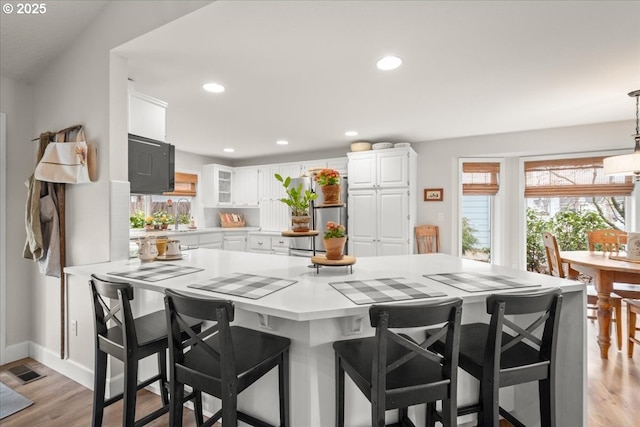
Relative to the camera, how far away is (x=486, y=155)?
4434 millimetres

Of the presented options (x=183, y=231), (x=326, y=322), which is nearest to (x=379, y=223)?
(x=183, y=231)

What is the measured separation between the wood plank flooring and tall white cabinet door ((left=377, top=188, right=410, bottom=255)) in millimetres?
2252

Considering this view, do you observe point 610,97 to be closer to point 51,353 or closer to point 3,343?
point 51,353

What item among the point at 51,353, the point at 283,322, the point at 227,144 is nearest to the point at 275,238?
the point at 227,144

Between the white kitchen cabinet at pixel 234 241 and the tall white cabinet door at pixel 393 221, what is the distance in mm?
2596

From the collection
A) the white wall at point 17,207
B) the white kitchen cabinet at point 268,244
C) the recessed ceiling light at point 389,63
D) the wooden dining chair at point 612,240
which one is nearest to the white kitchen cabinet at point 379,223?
the white kitchen cabinet at point 268,244

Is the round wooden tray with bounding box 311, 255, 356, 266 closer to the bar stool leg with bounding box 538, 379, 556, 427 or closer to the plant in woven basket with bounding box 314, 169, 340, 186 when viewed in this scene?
the plant in woven basket with bounding box 314, 169, 340, 186

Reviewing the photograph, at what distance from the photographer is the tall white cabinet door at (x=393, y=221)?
168 inches

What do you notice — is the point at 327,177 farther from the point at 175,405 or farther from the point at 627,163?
the point at 627,163

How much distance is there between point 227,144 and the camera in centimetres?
489

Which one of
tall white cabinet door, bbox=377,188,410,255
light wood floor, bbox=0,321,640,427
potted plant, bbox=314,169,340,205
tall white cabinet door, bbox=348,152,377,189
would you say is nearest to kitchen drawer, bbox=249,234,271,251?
tall white cabinet door, bbox=348,152,377,189

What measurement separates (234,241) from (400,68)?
166 inches

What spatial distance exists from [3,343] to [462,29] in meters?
4.14

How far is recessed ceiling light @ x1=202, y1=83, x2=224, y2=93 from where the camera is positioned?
2598mm
